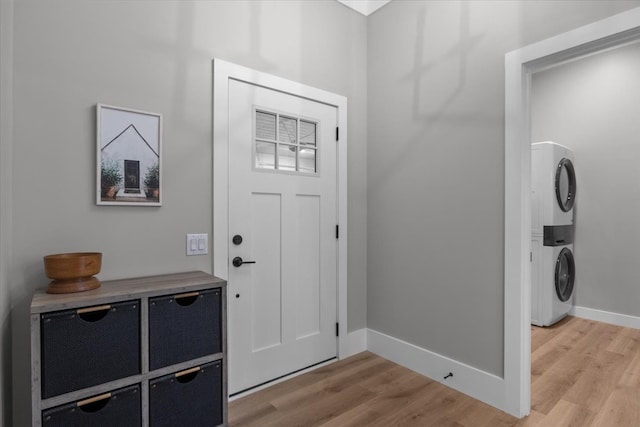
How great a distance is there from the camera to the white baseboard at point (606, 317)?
344cm

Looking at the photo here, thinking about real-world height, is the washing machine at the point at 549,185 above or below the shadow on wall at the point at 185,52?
below

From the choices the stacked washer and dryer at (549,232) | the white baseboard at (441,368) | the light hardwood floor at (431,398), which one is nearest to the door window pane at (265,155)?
the light hardwood floor at (431,398)

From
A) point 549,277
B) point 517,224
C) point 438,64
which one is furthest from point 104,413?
point 549,277

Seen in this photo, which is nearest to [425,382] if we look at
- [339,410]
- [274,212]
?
[339,410]

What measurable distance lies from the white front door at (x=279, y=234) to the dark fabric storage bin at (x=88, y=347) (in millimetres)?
758

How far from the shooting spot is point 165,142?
1978mm

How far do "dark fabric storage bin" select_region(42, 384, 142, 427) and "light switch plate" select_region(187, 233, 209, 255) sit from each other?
77 cm

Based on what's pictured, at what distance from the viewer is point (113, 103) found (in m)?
1.81

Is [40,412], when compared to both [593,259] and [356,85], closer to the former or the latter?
[356,85]

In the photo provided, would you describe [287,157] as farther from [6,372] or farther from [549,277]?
[549,277]

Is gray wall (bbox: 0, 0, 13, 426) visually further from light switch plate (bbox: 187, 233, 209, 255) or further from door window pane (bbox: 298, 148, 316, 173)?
door window pane (bbox: 298, 148, 316, 173)

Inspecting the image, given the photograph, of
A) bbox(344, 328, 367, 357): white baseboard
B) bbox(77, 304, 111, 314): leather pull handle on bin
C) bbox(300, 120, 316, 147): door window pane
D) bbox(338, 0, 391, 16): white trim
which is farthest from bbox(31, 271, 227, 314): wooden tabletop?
bbox(338, 0, 391, 16): white trim

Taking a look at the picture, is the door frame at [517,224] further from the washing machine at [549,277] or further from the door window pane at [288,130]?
the washing machine at [549,277]

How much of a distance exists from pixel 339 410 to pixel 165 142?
1.95 meters
